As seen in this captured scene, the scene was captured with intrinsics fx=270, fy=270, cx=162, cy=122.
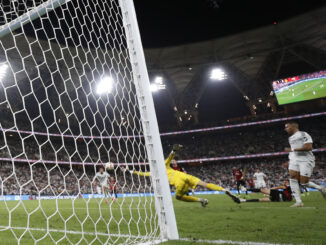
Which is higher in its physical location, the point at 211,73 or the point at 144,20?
the point at 144,20

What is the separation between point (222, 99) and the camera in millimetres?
37250

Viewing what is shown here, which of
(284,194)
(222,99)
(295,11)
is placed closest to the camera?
(284,194)

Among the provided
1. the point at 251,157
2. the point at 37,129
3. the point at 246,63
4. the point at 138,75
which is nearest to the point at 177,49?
the point at 246,63

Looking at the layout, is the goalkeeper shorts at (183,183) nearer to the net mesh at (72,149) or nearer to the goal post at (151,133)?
the net mesh at (72,149)

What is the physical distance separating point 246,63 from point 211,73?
391 centimetres

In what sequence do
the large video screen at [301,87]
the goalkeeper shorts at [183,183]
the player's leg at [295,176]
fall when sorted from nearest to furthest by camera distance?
the player's leg at [295,176] < the goalkeeper shorts at [183,183] < the large video screen at [301,87]

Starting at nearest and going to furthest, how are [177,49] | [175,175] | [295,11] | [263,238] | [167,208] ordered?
[167,208], [263,238], [175,175], [295,11], [177,49]

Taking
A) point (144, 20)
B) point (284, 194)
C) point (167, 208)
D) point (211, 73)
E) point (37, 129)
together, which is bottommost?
point (284, 194)

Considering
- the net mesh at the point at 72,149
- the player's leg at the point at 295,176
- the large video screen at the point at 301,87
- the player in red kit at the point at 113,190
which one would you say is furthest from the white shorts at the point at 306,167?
the large video screen at the point at 301,87

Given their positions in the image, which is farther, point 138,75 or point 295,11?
point 295,11

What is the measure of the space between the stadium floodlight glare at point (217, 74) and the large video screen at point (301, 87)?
6.10 m

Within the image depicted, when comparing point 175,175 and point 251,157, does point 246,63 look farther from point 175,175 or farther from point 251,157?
point 175,175

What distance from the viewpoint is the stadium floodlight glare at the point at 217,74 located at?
30027 mm

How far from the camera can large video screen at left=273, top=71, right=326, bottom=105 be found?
82.2 feet
